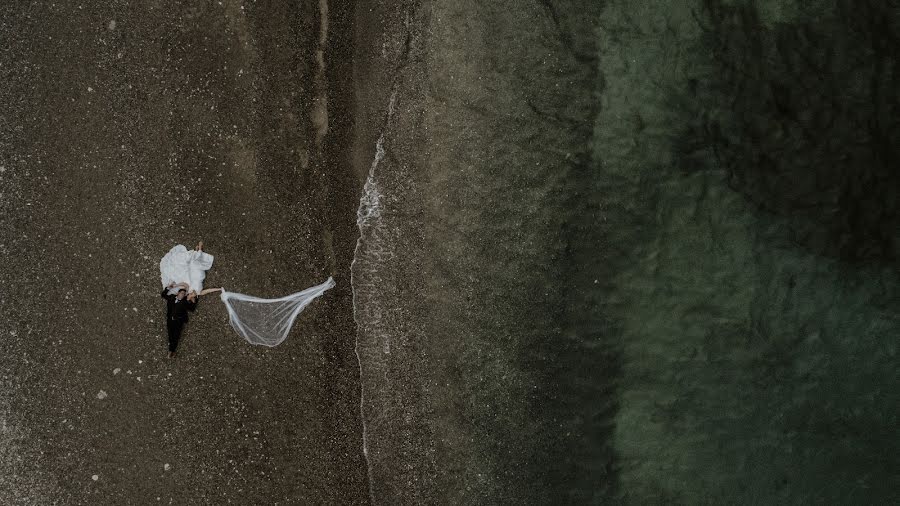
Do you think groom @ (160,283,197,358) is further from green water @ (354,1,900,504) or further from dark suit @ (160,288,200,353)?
green water @ (354,1,900,504)

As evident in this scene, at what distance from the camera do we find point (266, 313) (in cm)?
503

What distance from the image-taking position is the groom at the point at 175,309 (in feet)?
16.3

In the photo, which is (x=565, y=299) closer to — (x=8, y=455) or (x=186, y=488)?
(x=186, y=488)

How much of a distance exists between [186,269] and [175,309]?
258 mm

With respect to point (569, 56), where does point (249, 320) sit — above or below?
below

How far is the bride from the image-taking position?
16.4ft

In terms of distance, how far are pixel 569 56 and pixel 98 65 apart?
9.76 feet

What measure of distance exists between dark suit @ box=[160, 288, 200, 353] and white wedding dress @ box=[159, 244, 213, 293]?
62 mm

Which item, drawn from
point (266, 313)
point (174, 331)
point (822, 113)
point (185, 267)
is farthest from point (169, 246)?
point (822, 113)

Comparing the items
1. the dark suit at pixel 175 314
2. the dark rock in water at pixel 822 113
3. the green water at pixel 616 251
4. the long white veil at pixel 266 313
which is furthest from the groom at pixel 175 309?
the dark rock in water at pixel 822 113

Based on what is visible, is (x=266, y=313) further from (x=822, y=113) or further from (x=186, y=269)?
(x=822, y=113)

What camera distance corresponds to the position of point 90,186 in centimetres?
511

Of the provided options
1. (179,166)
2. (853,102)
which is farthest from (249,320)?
(853,102)

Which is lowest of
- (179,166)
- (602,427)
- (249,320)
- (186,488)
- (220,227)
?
(186,488)
